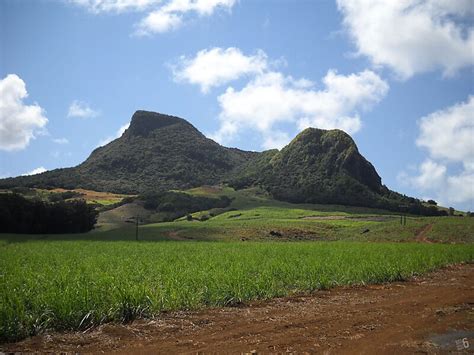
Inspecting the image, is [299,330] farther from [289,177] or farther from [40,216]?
[289,177]

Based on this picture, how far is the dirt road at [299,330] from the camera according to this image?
26.2 ft

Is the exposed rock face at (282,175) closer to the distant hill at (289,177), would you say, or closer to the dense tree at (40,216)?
the distant hill at (289,177)

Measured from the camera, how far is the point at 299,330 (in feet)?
30.4

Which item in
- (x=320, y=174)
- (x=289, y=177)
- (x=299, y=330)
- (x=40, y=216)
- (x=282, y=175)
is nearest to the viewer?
(x=299, y=330)

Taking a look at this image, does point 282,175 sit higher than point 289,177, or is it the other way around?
point 282,175

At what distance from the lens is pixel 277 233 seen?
70.4m

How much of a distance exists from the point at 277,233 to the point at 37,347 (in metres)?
63.8

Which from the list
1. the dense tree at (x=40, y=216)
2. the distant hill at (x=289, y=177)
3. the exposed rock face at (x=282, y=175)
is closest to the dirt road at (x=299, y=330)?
the dense tree at (x=40, y=216)

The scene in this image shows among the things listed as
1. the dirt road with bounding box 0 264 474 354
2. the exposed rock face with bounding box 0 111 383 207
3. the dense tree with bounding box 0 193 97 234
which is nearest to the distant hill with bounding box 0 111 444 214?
the exposed rock face with bounding box 0 111 383 207

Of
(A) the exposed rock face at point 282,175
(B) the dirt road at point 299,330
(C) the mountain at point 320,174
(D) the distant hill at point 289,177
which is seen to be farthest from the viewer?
(A) the exposed rock face at point 282,175

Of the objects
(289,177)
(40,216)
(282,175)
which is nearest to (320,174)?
(289,177)

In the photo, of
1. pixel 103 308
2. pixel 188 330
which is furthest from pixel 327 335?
pixel 103 308

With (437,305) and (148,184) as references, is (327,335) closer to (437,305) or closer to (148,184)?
(437,305)

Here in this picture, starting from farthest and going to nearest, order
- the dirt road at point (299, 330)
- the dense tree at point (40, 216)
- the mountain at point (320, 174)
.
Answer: the mountain at point (320, 174) < the dense tree at point (40, 216) < the dirt road at point (299, 330)
